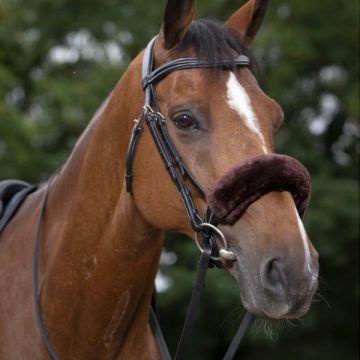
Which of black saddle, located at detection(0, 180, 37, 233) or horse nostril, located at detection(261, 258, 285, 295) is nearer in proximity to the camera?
horse nostril, located at detection(261, 258, 285, 295)

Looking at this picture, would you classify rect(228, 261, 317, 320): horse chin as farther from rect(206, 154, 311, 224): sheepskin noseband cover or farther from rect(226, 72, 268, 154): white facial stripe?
rect(226, 72, 268, 154): white facial stripe

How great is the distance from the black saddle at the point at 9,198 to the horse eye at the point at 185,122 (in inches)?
53.8

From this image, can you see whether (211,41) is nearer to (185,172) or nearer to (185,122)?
(185,122)

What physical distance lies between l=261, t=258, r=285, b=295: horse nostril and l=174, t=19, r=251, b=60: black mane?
96cm

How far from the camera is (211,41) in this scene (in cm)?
312

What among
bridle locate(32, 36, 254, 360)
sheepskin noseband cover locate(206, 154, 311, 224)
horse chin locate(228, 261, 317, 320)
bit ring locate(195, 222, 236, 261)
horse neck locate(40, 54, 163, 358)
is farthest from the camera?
horse neck locate(40, 54, 163, 358)

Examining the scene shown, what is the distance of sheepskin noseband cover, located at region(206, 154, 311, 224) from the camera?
269 centimetres

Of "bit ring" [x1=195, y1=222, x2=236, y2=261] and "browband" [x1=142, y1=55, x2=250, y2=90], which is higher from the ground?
"browband" [x1=142, y1=55, x2=250, y2=90]

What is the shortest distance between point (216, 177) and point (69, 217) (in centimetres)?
97

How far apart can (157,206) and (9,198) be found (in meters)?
1.26

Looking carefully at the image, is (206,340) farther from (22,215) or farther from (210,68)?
(210,68)

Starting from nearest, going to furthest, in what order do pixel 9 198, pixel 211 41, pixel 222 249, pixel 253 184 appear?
pixel 253 184 < pixel 222 249 < pixel 211 41 < pixel 9 198

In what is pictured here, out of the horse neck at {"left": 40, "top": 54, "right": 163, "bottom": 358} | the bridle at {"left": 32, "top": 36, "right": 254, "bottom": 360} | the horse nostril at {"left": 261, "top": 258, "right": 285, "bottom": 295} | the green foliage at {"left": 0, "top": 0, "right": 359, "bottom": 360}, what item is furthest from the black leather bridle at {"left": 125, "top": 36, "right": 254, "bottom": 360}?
the green foliage at {"left": 0, "top": 0, "right": 359, "bottom": 360}

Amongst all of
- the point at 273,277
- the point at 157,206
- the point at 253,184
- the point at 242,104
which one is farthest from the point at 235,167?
the point at 157,206
